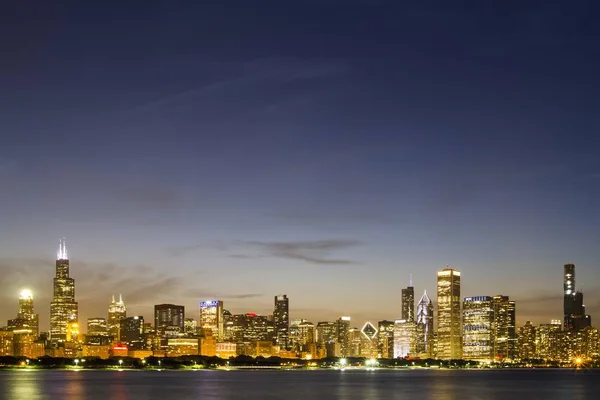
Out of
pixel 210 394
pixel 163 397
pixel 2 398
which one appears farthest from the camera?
pixel 210 394

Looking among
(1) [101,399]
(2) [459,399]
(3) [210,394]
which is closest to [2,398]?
(1) [101,399]

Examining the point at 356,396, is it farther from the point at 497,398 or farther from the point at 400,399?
the point at 497,398

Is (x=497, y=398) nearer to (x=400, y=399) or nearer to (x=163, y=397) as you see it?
(x=400, y=399)

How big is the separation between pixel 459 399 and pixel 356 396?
16.4 m

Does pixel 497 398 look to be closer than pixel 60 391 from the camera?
Yes

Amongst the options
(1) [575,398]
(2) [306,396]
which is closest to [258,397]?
(2) [306,396]

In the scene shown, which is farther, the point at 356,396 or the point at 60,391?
the point at 60,391

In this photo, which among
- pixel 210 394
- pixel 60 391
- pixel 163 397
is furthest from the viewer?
pixel 60 391

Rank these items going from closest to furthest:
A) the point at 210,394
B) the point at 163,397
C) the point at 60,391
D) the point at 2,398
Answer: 1. the point at 2,398
2. the point at 163,397
3. the point at 210,394
4. the point at 60,391

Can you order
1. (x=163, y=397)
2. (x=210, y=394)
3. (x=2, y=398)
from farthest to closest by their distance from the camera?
(x=210, y=394)
(x=163, y=397)
(x=2, y=398)

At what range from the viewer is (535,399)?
123 m

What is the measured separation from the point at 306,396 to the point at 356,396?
8151 millimetres

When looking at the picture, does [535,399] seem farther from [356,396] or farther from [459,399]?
[356,396]

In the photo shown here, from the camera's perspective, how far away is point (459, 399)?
120312mm
